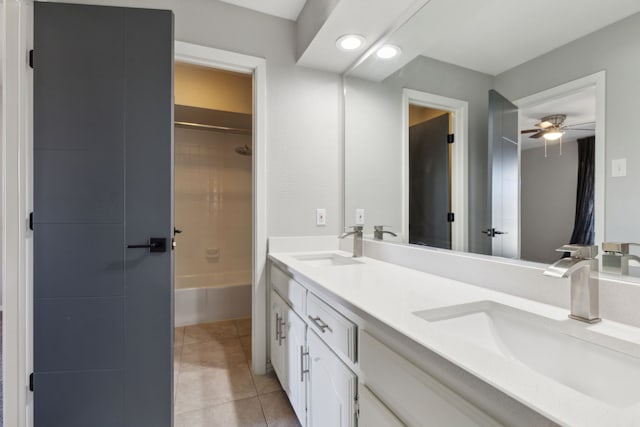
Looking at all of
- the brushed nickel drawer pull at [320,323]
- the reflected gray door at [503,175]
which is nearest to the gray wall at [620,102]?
the reflected gray door at [503,175]

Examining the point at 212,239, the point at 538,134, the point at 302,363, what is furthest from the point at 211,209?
the point at 538,134

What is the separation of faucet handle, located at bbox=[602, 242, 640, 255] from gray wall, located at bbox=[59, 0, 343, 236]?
1469 millimetres

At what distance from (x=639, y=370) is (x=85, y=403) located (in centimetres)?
195

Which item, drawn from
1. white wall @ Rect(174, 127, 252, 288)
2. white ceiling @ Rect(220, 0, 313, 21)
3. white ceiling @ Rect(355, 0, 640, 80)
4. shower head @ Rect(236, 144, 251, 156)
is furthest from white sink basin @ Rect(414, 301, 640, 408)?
shower head @ Rect(236, 144, 251, 156)

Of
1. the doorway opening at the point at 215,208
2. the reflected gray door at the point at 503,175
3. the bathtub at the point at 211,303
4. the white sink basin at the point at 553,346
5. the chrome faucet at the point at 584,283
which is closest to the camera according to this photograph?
the white sink basin at the point at 553,346

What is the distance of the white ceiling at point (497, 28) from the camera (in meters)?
0.85

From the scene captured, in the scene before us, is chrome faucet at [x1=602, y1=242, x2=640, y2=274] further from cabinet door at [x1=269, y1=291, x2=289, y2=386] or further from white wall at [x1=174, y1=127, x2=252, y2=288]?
white wall at [x1=174, y1=127, x2=252, y2=288]

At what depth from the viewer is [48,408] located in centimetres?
134

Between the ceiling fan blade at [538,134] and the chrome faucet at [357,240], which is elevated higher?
the ceiling fan blade at [538,134]

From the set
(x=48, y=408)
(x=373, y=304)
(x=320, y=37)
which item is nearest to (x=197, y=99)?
(x=320, y=37)

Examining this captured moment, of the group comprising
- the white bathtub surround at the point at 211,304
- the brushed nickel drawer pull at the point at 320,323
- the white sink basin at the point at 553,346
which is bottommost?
the white bathtub surround at the point at 211,304

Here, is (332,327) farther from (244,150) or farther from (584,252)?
(244,150)

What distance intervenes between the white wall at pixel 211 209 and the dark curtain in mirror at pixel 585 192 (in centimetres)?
301

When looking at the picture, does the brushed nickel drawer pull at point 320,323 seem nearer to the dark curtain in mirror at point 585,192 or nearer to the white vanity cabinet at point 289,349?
the white vanity cabinet at point 289,349
